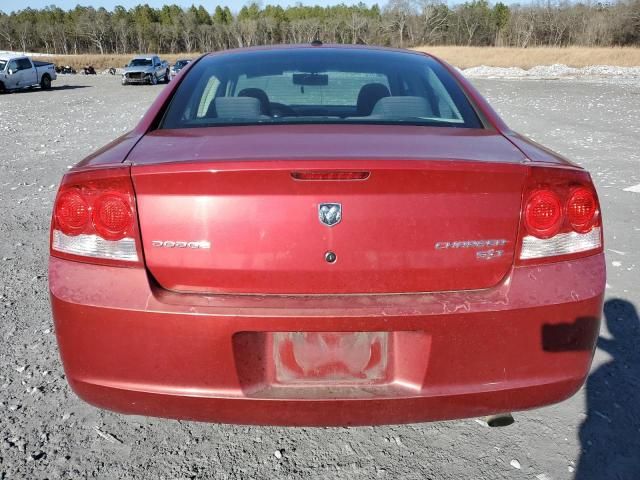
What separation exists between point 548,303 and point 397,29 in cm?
11439

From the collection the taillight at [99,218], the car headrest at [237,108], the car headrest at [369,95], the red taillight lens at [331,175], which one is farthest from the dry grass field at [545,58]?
the taillight at [99,218]

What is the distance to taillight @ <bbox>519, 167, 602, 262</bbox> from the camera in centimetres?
169

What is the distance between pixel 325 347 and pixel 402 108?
48.1 inches

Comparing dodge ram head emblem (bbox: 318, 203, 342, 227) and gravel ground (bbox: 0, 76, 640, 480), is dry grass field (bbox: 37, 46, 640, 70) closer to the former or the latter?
gravel ground (bbox: 0, 76, 640, 480)

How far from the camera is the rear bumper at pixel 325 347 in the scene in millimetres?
1626

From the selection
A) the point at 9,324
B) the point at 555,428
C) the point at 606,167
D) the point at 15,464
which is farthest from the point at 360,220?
the point at 606,167

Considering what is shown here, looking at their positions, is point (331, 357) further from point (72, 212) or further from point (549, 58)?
point (549, 58)

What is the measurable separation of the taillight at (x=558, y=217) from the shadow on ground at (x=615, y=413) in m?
0.86

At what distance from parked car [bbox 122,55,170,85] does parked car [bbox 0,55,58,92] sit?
4439 millimetres

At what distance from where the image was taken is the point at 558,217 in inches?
67.7

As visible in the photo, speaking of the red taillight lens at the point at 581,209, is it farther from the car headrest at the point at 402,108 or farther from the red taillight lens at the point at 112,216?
the red taillight lens at the point at 112,216

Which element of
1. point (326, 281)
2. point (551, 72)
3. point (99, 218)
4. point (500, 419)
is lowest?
point (500, 419)

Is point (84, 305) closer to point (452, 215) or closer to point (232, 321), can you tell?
point (232, 321)

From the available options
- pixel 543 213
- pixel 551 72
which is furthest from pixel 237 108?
pixel 551 72
